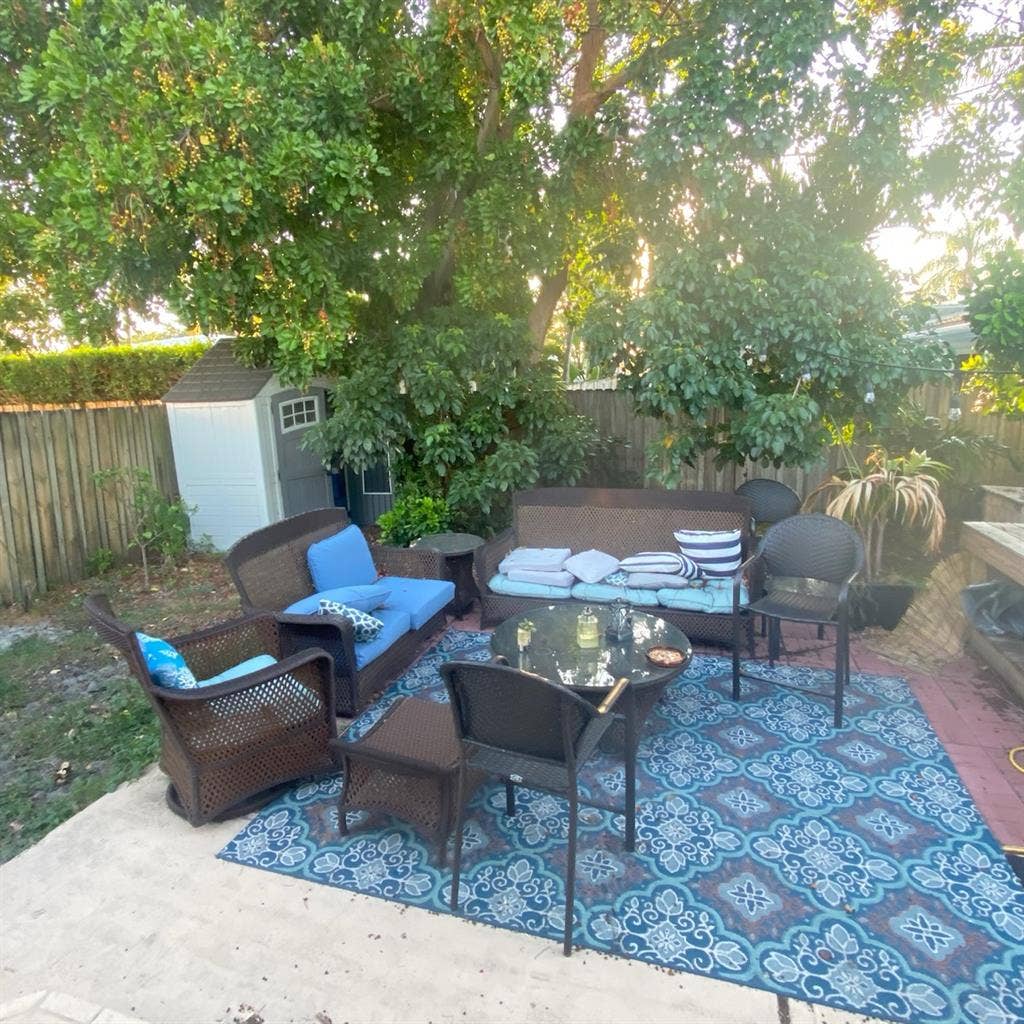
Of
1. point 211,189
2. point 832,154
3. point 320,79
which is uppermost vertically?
point 320,79

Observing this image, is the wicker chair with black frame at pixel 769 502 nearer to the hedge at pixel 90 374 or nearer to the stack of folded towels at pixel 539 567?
the stack of folded towels at pixel 539 567

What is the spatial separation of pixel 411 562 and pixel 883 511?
11.4 feet

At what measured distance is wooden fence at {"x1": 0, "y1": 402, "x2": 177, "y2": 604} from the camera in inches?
221

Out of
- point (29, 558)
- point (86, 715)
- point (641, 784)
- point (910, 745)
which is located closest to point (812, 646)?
point (910, 745)

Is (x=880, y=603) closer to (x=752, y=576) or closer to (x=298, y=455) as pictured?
(x=752, y=576)

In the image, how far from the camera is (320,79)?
457cm

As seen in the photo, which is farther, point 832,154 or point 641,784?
point 832,154

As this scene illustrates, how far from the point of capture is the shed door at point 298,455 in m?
7.25

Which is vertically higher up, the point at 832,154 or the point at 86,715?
the point at 832,154

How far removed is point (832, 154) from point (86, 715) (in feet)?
20.2

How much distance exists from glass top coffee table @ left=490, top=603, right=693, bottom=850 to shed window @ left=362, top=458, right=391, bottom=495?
477 cm

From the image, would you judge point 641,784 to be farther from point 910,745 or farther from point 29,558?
point 29,558

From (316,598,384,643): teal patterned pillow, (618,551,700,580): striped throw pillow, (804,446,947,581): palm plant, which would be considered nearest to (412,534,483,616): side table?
(618,551,700,580): striped throw pillow

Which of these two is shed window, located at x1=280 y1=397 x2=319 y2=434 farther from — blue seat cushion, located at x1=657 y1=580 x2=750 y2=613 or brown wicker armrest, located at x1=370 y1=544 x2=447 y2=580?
blue seat cushion, located at x1=657 y1=580 x2=750 y2=613
